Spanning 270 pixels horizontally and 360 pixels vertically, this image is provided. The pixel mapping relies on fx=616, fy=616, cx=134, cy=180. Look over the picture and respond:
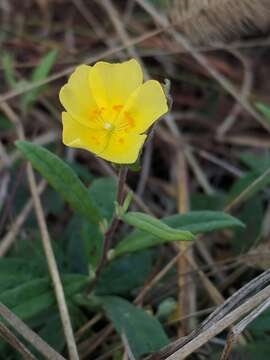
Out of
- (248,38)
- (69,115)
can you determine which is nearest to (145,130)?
(69,115)

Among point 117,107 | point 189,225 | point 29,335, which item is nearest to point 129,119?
point 117,107

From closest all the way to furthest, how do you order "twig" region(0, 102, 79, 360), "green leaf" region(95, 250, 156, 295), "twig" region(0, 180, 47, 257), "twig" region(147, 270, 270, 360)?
"twig" region(147, 270, 270, 360) < "twig" region(0, 102, 79, 360) < "green leaf" region(95, 250, 156, 295) < "twig" region(0, 180, 47, 257)

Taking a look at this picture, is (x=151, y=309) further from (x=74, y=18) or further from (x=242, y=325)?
(x=74, y=18)

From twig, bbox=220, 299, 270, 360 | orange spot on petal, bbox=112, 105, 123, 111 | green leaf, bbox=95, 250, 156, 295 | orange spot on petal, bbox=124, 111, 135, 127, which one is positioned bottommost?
twig, bbox=220, 299, 270, 360

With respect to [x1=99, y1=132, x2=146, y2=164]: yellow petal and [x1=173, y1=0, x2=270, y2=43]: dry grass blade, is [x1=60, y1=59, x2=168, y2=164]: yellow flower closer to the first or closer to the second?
[x1=99, y1=132, x2=146, y2=164]: yellow petal

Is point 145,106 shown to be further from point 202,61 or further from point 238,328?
point 202,61

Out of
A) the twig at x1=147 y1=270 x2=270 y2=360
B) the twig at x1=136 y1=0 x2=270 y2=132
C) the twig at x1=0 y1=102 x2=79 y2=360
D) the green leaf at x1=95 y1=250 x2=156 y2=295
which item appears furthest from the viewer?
the twig at x1=136 y1=0 x2=270 y2=132

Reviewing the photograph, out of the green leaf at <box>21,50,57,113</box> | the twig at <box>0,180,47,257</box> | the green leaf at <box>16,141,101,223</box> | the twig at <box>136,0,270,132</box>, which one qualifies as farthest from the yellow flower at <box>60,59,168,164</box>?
the twig at <box>136,0,270,132</box>
